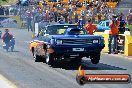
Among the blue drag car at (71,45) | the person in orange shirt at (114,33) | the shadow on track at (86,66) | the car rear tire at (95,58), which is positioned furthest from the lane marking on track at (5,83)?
the person in orange shirt at (114,33)

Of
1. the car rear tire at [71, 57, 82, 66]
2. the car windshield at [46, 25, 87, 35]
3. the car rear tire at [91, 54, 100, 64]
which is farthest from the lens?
the car rear tire at [71, 57, 82, 66]

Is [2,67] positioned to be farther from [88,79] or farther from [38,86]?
[88,79]

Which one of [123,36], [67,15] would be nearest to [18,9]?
[67,15]

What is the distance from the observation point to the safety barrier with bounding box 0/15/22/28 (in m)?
48.3

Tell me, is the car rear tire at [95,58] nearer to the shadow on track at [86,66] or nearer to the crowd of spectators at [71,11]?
the shadow on track at [86,66]

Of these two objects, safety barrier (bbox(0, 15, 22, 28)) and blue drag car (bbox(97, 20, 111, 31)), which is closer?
blue drag car (bbox(97, 20, 111, 31))

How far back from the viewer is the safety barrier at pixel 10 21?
159 feet

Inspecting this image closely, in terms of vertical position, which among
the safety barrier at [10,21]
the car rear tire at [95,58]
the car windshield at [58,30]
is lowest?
the safety barrier at [10,21]

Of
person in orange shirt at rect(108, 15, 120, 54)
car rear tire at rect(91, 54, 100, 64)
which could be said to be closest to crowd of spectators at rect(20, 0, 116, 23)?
person in orange shirt at rect(108, 15, 120, 54)

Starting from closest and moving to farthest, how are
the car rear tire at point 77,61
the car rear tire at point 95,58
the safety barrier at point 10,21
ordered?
the car rear tire at point 95,58 → the car rear tire at point 77,61 → the safety barrier at point 10,21

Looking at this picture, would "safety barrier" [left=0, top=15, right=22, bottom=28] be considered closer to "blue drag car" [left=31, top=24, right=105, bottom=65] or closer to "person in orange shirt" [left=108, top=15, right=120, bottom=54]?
"person in orange shirt" [left=108, top=15, right=120, bottom=54]

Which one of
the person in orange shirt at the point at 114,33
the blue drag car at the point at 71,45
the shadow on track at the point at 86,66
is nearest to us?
the blue drag car at the point at 71,45

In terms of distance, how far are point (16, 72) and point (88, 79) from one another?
7637 mm

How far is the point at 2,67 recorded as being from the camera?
55.3 ft
